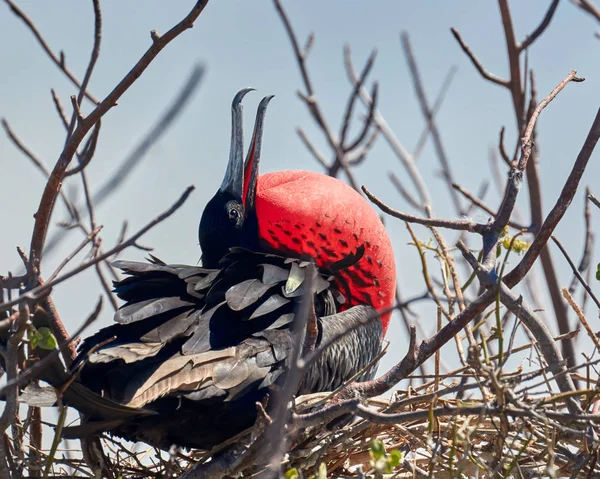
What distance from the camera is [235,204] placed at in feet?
12.7

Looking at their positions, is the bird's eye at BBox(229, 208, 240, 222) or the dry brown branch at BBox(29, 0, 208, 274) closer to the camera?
the dry brown branch at BBox(29, 0, 208, 274)

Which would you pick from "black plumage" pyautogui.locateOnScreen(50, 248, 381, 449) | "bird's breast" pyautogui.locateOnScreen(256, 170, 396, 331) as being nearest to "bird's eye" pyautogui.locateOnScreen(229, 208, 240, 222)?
"bird's breast" pyautogui.locateOnScreen(256, 170, 396, 331)

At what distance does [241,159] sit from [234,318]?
3.71 ft

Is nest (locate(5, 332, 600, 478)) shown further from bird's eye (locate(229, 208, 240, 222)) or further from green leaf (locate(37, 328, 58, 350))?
bird's eye (locate(229, 208, 240, 222))

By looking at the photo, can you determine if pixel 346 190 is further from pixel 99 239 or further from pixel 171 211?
pixel 171 211

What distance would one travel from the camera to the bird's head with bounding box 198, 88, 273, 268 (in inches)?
151

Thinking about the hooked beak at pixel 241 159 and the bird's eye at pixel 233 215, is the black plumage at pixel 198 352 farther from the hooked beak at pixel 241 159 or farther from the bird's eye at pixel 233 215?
the hooked beak at pixel 241 159

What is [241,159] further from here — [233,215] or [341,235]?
[341,235]

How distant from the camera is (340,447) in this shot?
2906mm

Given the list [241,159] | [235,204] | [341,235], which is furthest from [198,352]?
[241,159]

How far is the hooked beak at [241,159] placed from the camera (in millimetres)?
3914

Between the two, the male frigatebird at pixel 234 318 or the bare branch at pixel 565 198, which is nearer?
the bare branch at pixel 565 198

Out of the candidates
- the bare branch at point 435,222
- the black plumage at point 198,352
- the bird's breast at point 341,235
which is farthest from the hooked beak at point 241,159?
the bare branch at point 435,222

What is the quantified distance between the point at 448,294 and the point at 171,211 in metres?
1.49
